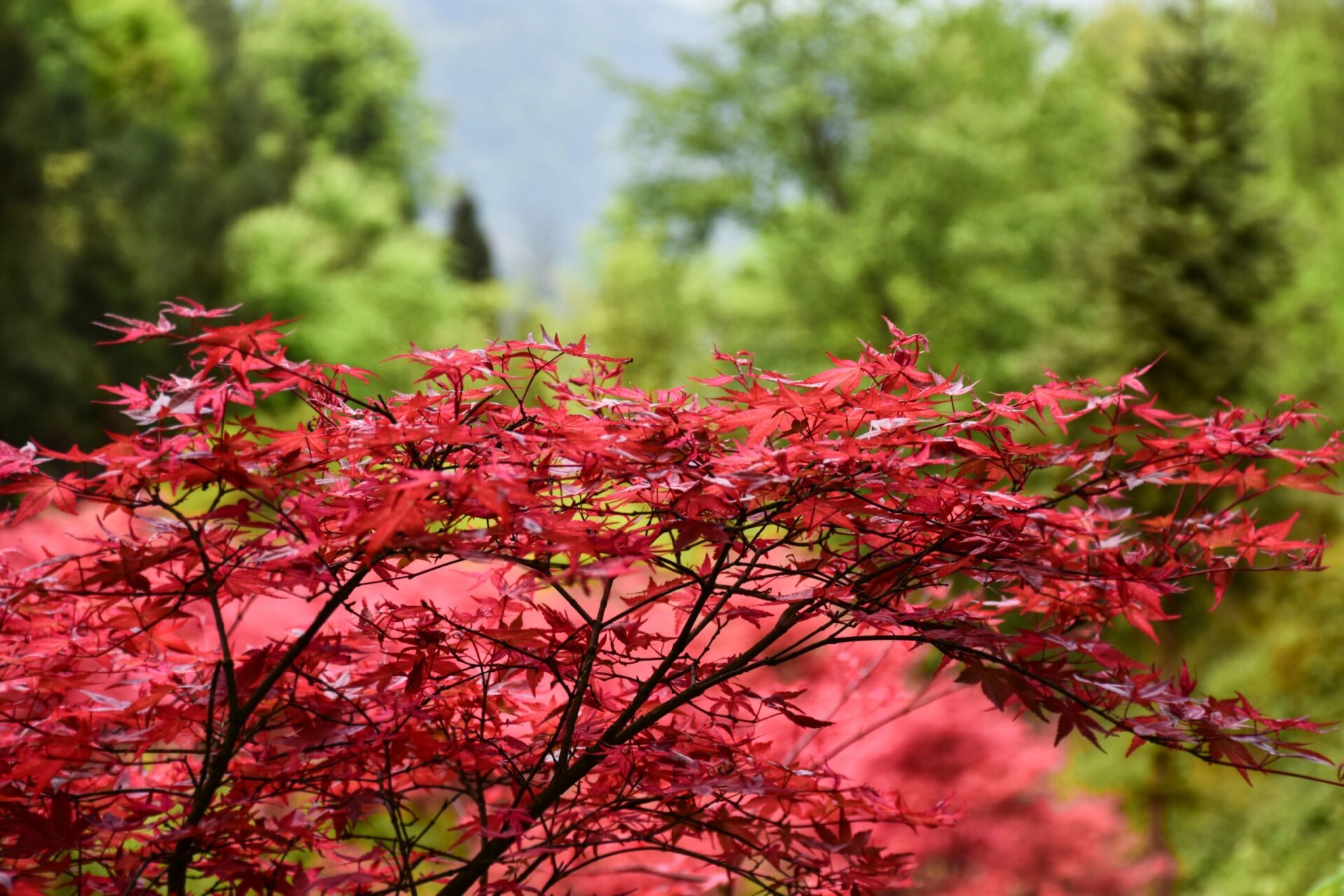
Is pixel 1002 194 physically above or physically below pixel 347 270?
below

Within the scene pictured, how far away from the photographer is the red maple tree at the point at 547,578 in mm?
1472

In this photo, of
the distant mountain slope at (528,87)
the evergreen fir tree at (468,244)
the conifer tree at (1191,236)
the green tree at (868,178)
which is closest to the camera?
the conifer tree at (1191,236)

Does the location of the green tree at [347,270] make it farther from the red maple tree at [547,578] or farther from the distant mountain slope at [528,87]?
the distant mountain slope at [528,87]

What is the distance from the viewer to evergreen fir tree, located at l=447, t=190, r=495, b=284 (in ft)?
114

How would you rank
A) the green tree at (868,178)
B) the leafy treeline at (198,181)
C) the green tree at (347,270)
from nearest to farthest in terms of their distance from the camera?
the green tree at (868,178) < the leafy treeline at (198,181) < the green tree at (347,270)

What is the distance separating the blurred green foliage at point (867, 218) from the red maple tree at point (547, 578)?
0.85 metres

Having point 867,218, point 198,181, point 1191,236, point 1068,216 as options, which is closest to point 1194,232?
point 1191,236

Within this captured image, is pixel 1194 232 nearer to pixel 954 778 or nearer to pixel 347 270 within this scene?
pixel 954 778

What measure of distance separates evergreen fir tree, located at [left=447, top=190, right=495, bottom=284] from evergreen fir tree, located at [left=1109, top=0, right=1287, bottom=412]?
1039 inches

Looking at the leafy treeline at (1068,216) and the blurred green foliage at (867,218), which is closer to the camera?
the leafy treeline at (1068,216)

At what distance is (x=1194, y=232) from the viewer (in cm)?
964

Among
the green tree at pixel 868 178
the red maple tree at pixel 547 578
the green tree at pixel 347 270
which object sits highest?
the green tree at pixel 347 270

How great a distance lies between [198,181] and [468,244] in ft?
48.7

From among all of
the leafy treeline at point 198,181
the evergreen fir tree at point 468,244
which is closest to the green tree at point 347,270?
the leafy treeline at point 198,181
